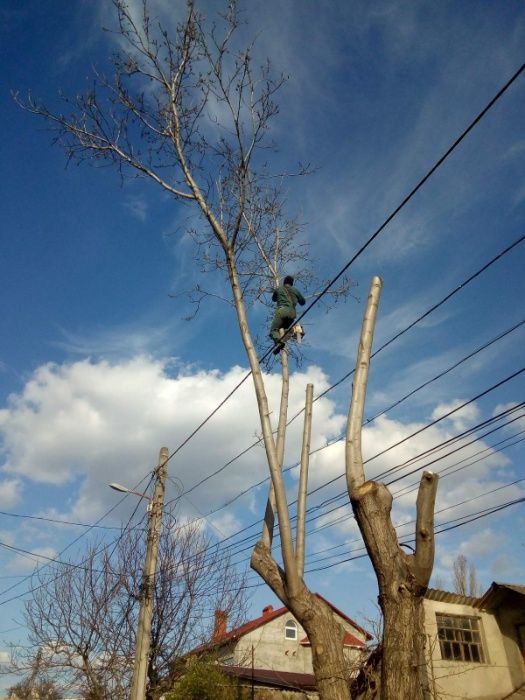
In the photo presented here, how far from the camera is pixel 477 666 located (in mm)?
14992

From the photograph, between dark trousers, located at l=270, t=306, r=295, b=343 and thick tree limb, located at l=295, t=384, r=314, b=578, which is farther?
dark trousers, located at l=270, t=306, r=295, b=343

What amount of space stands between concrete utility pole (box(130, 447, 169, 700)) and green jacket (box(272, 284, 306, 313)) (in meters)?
5.76

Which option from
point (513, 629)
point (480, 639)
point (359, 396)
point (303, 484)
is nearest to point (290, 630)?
point (480, 639)

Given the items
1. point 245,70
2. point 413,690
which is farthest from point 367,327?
point 245,70

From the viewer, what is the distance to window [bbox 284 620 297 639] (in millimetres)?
29109

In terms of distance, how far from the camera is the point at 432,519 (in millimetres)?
5043

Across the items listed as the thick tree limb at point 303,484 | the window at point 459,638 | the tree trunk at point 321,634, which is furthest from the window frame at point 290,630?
the tree trunk at point 321,634

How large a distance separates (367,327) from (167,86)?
17.8 ft

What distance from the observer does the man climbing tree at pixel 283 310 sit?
33.1ft

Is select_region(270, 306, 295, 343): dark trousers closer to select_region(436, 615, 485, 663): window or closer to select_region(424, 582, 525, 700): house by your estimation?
select_region(424, 582, 525, 700): house

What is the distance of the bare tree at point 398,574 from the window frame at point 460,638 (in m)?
11.7

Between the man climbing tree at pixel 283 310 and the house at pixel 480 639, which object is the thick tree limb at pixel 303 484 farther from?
the house at pixel 480 639

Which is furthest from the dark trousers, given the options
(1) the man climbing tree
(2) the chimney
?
(2) the chimney

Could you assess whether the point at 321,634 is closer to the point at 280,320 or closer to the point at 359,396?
the point at 359,396
